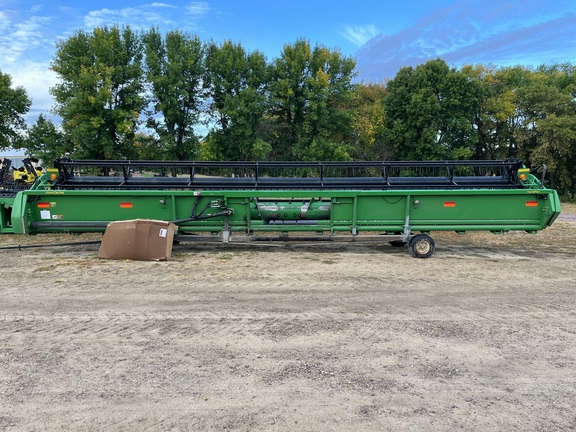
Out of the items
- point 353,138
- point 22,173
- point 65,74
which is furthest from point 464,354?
point 353,138

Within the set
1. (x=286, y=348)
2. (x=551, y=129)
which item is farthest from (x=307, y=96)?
(x=286, y=348)

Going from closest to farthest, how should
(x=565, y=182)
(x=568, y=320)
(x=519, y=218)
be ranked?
(x=568, y=320) < (x=519, y=218) < (x=565, y=182)

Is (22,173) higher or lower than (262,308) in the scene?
higher

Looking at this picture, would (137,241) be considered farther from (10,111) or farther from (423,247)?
(10,111)

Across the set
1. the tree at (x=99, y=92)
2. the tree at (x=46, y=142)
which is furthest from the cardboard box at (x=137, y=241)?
the tree at (x=46, y=142)

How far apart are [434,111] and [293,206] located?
883 inches

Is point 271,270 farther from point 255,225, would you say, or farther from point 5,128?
point 5,128

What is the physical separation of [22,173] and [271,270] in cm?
1267

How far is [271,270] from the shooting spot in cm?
698

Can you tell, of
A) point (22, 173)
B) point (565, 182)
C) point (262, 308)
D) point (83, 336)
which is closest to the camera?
point (83, 336)

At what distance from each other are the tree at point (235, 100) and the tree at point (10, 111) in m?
12.8

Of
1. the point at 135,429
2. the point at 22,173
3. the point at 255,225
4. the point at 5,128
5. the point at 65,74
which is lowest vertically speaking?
the point at 135,429

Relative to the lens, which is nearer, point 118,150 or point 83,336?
point 83,336

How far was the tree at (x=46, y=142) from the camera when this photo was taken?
78.4 ft
